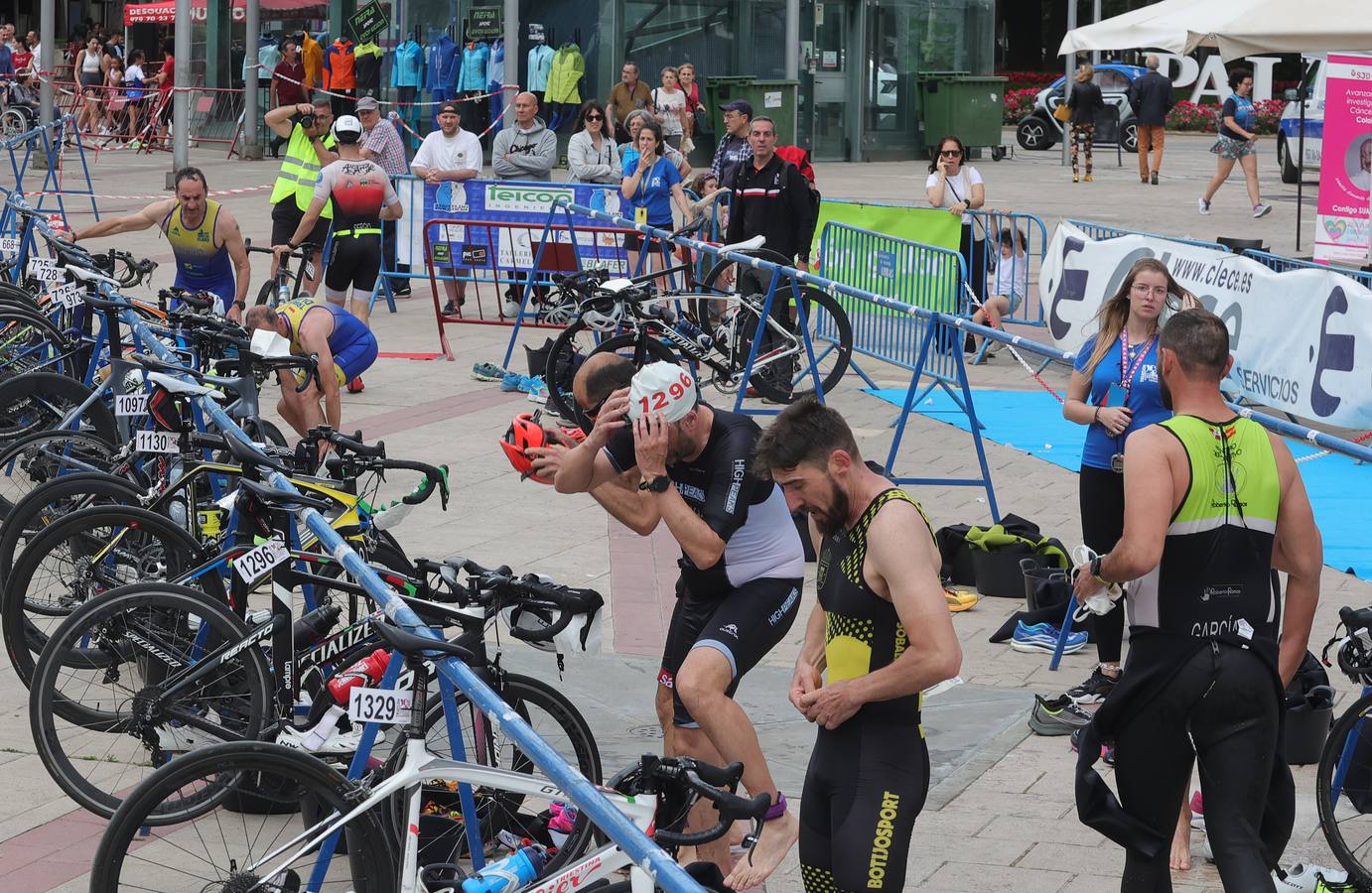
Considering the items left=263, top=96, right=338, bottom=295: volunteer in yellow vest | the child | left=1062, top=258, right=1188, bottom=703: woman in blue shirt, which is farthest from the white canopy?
left=1062, top=258, right=1188, bottom=703: woman in blue shirt

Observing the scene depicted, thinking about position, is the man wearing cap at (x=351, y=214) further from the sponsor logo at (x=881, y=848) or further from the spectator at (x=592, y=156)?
the sponsor logo at (x=881, y=848)

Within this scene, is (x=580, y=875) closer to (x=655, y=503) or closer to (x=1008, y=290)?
(x=655, y=503)

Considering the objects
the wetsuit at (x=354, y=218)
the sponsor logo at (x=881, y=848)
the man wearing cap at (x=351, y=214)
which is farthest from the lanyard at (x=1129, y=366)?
the wetsuit at (x=354, y=218)

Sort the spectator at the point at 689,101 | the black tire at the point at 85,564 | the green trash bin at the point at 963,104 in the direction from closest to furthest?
the black tire at the point at 85,564 → the spectator at the point at 689,101 → the green trash bin at the point at 963,104

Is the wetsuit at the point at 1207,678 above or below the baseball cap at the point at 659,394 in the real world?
below

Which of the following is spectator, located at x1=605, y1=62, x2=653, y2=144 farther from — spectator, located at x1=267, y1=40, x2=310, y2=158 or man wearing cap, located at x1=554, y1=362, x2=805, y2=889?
man wearing cap, located at x1=554, y1=362, x2=805, y2=889

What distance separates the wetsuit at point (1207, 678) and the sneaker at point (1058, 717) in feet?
6.85

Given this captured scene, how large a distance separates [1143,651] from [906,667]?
0.75 m

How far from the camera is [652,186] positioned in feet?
49.9

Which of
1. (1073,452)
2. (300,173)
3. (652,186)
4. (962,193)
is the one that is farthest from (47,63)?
(1073,452)

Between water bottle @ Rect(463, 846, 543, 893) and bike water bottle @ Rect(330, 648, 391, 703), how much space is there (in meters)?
1.29

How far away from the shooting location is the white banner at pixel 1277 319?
1065cm

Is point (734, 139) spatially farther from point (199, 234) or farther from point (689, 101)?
point (689, 101)

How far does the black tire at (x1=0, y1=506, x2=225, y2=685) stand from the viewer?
6.10 metres
